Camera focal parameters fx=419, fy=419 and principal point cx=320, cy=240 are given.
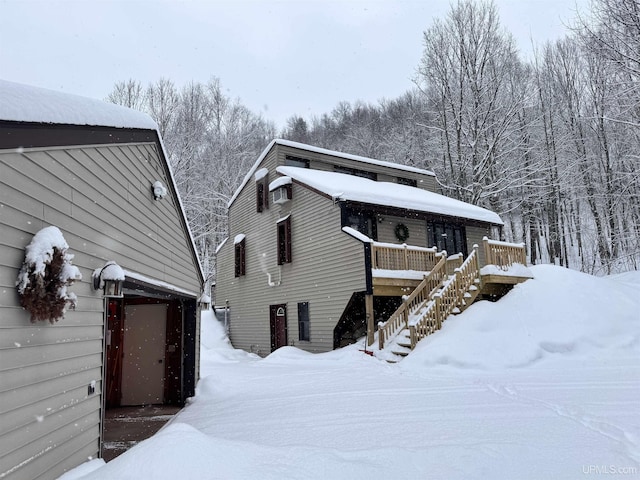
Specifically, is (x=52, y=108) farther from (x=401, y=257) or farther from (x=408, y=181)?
(x=408, y=181)

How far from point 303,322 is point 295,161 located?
23.9 feet

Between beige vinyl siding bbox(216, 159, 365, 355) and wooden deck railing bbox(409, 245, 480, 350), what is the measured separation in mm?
2082

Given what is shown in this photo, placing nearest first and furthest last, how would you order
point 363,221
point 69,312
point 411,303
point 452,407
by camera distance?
point 69,312 < point 452,407 < point 411,303 < point 363,221

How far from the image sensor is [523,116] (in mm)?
26250

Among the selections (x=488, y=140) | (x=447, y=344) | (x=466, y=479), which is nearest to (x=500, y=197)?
(x=488, y=140)

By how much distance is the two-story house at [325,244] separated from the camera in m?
13.3

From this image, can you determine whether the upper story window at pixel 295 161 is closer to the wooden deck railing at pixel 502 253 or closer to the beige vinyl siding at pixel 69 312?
the wooden deck railing at pixel 502 253

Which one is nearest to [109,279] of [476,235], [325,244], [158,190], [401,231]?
[158,190]

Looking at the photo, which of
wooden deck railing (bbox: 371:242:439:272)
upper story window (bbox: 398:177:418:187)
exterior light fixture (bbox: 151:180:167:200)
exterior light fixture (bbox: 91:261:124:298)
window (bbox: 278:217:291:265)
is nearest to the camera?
exterior light fixture (bbox: 91:261:124:298)

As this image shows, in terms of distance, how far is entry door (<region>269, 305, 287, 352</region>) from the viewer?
54.3 feet

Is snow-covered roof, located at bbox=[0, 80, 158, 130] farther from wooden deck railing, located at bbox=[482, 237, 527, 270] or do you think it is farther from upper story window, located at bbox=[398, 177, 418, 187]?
upper story window, located at bbox=[398, 177, 418, 187]

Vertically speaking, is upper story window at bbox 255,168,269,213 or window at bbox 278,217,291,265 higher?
upper story window at bbox 255,168,269,213

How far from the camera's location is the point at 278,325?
17.0 m

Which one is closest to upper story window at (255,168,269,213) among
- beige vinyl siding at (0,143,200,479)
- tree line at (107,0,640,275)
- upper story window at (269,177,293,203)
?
upper story window at (269,177,293,203)
